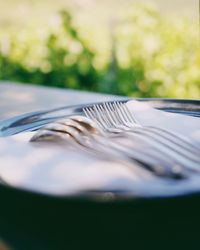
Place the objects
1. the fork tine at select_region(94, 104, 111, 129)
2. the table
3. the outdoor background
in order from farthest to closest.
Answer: the outdoor background, the fork tine at select_region(94, 104, 111, 129), the table

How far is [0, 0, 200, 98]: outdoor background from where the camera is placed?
2.05 metres

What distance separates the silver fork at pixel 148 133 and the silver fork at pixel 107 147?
1 centimetres

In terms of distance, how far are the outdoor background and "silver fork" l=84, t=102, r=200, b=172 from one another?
5.02ft

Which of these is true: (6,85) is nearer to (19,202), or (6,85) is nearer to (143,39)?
(143,39)

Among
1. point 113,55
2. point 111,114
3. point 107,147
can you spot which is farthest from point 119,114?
point 113,55

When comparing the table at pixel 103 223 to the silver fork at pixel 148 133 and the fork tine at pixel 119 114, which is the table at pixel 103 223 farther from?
the fork tine at pixel 119 114

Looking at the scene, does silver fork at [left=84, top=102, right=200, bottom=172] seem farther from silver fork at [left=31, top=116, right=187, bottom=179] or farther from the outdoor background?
the outdoor background

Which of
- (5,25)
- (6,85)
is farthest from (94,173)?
(5,25)

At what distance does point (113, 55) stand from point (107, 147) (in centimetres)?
185

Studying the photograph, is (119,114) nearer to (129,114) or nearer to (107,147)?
(129,114)

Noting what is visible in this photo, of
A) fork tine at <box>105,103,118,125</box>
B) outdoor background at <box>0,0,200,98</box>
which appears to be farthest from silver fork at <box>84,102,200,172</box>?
outdoor background at <box>0,0,200,98</box>

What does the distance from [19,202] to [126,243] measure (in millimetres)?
83

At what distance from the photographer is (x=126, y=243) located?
309mm

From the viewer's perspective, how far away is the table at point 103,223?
1.02 ft
